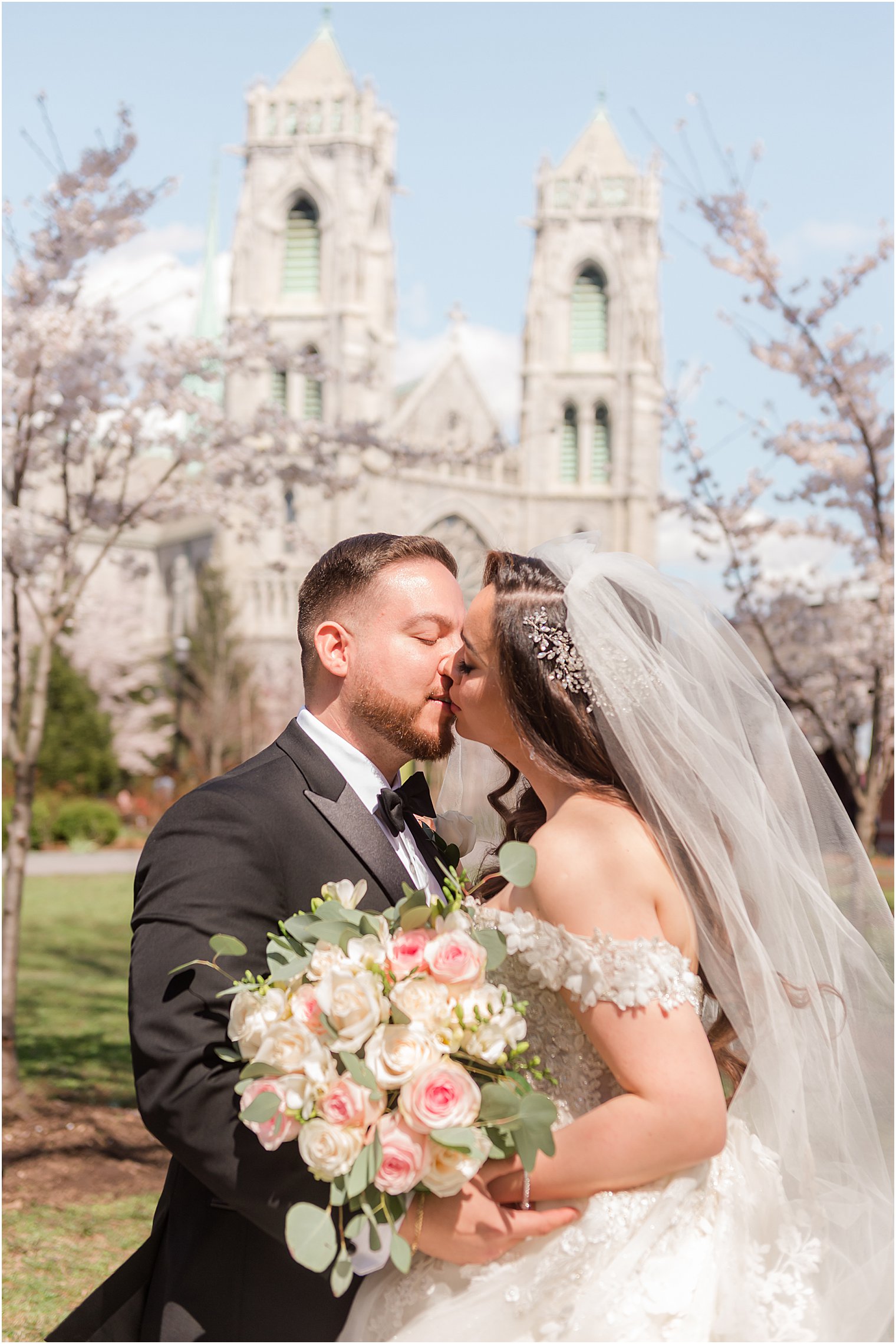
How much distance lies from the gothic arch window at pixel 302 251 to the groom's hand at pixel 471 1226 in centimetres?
4562

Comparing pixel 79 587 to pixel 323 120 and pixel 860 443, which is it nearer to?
pixel 860 443

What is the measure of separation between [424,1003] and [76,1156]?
5.73 meters

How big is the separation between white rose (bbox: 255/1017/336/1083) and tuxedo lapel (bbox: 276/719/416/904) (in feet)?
1.81

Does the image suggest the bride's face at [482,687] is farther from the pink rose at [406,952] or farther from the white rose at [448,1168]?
the white rose at [448,1168]

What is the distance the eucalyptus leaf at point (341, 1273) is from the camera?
76.2 inches

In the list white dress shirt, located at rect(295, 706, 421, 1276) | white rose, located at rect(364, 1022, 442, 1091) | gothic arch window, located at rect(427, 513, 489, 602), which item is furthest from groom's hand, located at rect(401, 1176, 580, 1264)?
gothic arch window, located at rect(427, 513, 489, 602)

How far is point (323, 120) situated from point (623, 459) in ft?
58.1

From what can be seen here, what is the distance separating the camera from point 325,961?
1.98 metres

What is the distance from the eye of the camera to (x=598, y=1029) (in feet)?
7.03

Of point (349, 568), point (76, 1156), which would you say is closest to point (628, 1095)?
point (349, 568)

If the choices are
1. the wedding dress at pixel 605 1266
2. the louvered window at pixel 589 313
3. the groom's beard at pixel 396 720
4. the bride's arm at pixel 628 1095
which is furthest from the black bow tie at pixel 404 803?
the louvered window at pixel 589 313

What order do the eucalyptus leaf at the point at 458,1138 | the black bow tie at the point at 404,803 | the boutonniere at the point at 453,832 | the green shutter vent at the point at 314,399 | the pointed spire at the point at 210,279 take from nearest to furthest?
1. the eucalyptus leaf at the point at 458,1138
2. the black bow tie at the point at 404,803
3. the boutonniere at the point at 453,832
4. the green shutter vent at the point at 314,399
5. the pointed spire at the point at 210,279

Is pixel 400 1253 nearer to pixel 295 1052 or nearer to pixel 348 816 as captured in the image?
pixel 295 1052

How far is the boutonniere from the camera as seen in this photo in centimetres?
299
